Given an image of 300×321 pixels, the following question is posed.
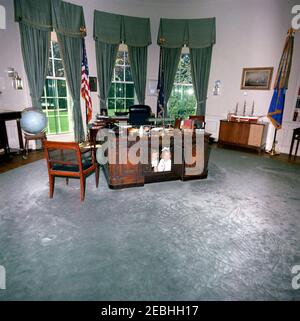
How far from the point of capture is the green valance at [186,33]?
6766 millimetres

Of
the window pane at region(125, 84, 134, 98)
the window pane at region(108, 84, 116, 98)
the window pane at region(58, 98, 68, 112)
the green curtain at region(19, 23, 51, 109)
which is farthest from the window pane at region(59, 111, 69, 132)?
the window pane at region(125, 84, 134, 98)

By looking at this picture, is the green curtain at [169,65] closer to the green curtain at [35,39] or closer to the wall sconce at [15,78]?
the green curtain at [35,39]

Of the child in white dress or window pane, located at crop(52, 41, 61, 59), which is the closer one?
the child in white dress

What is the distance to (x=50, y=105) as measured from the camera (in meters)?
6.32

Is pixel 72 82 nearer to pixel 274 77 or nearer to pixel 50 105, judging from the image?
pixel 50 105

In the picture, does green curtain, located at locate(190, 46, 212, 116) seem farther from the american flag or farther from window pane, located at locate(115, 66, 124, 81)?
the american flag

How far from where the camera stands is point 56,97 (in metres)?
6.39

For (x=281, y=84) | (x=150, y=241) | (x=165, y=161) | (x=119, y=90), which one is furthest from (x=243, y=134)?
(x=150, y=241)

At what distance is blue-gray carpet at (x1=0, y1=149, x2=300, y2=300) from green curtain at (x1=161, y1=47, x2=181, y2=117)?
4248mm

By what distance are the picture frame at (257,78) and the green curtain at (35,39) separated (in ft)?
17.8

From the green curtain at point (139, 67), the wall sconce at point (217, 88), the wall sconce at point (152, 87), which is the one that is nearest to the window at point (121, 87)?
the green curtain at point (139, 67)

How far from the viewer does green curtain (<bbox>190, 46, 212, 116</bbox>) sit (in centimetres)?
699

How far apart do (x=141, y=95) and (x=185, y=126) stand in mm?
3485
